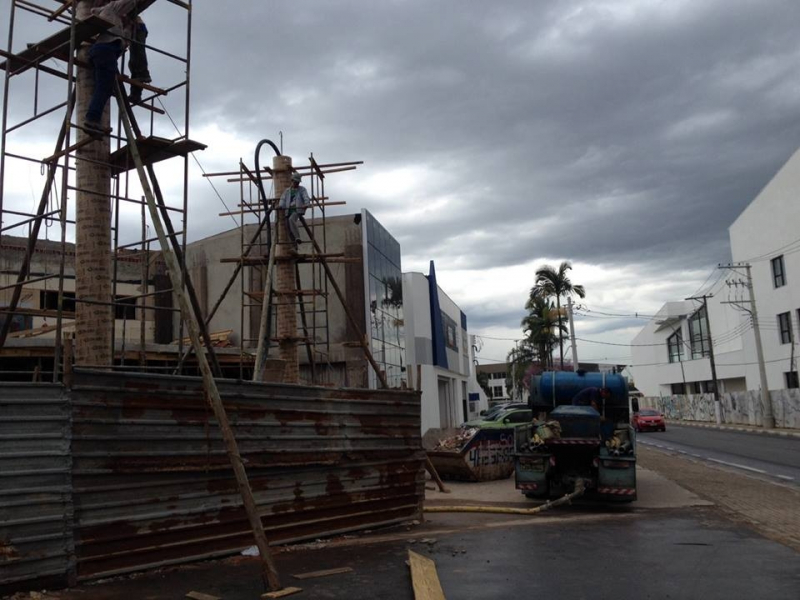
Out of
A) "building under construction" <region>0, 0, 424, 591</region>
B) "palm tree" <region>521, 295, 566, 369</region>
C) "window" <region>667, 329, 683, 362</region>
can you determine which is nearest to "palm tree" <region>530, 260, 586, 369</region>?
"palm tree" <region>521, 295, 566, 369</region>

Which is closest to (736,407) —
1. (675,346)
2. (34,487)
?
(675,346)

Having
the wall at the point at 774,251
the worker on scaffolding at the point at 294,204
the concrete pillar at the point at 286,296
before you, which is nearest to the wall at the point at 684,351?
the wall at the point at 774,251

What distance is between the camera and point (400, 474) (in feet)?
34.6

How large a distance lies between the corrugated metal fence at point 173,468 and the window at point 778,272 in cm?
4105

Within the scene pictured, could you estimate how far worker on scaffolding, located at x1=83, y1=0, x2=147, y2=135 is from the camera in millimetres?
8047

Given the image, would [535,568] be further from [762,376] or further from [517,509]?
[762,376]

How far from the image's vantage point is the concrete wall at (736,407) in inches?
1548

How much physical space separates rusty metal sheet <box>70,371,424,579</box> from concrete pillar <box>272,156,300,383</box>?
374 centimetres

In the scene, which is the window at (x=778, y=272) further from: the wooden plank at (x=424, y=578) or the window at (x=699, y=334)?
the wooden plank at (x=424, y=578)

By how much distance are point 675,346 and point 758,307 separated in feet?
90.4

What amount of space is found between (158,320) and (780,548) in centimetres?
1950

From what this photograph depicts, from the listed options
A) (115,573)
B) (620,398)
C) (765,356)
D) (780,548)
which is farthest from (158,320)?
(765,356)

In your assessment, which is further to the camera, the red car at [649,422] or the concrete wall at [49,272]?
the red car at [649,422]

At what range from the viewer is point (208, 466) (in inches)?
309
